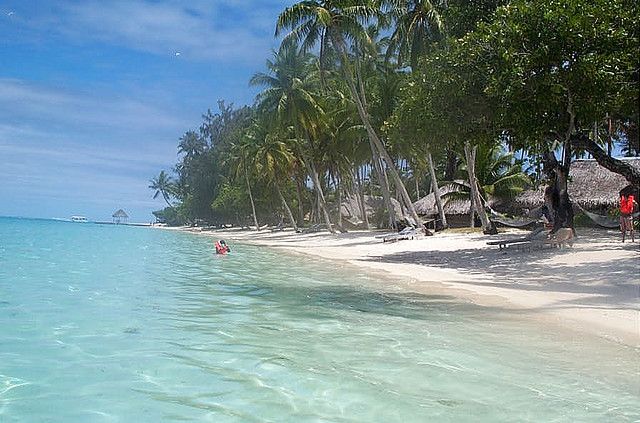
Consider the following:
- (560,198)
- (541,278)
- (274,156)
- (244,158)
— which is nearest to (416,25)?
(560,198)

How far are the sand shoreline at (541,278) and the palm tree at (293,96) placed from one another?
51.7 ft

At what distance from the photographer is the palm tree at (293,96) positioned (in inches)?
1312

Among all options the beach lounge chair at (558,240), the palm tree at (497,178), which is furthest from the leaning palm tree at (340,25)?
the beach lounge chair at (558,240)

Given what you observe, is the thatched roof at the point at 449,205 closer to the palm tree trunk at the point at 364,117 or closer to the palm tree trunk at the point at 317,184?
the palm tree trunk at the point at 317,184

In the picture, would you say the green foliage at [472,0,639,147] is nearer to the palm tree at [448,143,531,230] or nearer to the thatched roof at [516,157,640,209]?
the thatched roof at [516,157,640,209]

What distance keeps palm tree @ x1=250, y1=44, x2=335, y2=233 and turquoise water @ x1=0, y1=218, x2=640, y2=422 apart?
25193mm

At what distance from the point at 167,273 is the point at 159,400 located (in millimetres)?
10630

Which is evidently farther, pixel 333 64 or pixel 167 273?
pixel 333 64

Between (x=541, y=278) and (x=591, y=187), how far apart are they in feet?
59.9

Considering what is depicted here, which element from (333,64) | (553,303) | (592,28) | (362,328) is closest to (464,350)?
(362,328)

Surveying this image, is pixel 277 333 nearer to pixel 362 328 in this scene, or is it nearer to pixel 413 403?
pixel 362 328

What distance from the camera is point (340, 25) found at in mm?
24891

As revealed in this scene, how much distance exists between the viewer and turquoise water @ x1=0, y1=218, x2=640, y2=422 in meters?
3.90

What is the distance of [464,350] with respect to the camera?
18.7 feet
